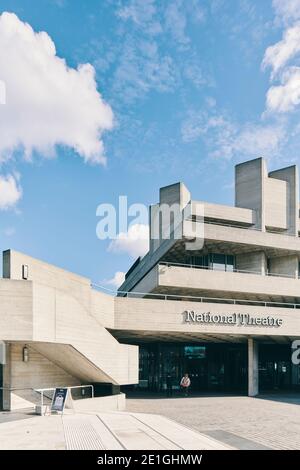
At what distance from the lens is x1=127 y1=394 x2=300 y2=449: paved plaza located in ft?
48.5

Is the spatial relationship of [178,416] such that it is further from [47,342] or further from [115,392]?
[47,342]

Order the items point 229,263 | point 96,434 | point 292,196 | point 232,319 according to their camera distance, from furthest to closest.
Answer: point 292,196, point 229,263, point 232,319, point 96,434

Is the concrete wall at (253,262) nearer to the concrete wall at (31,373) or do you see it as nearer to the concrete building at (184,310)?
the concrete building at (184,310)

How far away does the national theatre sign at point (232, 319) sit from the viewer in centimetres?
2747

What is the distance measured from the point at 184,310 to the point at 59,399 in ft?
38.0

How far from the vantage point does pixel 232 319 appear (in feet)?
93.7

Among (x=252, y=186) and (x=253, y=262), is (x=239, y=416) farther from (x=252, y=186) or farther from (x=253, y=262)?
(x=252, y=186)

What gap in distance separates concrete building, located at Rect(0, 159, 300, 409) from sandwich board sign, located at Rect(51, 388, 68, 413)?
5.88 feet

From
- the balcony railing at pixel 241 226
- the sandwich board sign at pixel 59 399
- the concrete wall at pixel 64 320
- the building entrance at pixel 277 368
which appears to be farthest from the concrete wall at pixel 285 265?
the sandwich board sign at pixel 59 399

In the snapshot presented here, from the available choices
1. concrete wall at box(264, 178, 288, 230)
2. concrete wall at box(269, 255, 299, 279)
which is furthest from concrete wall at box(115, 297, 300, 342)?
concrete wall at box(264, 178, 288, 230)

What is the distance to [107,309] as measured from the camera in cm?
2523

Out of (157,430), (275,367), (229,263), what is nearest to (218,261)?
(229,263)

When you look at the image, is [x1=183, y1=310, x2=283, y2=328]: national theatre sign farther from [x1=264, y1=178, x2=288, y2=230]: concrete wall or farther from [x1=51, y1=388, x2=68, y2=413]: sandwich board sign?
[x1=51, y1=388, x2=68, y2=413]: sandwich board sign
